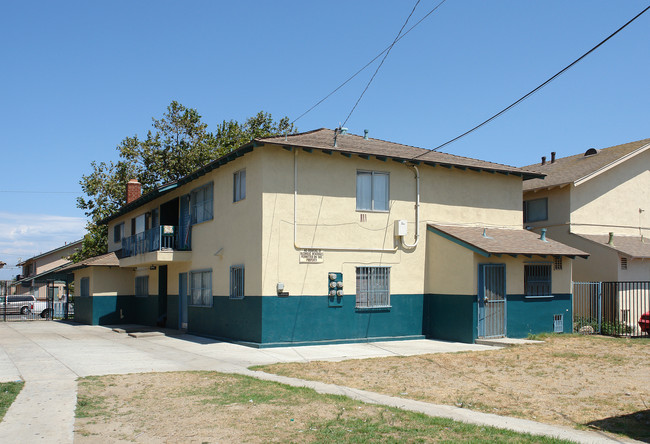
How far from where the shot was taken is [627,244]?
80.8 ft

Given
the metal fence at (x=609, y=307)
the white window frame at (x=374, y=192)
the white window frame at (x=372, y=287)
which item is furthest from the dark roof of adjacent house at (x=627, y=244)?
the white window frame at (x=372, y=287)

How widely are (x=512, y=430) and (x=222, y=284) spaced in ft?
44.5

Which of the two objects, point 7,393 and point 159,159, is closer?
point 7,393

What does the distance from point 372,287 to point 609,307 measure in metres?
9.55

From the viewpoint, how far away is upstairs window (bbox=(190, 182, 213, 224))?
21953 millimetres

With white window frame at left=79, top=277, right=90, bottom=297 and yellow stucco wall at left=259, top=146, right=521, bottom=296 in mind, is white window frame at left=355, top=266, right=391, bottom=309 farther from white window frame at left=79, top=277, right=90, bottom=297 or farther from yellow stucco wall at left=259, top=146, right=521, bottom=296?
white window frame at left=79, top=277, right=90, bottom=297

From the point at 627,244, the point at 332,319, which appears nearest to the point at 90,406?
the point at 332,319

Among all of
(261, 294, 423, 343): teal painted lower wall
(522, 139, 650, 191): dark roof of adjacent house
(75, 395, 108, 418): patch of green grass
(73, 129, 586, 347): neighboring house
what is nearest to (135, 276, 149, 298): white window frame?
(73, 129, 586, 347): neighboring house

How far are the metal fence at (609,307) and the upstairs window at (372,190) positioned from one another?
307 inches

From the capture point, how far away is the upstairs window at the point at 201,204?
72.0ft

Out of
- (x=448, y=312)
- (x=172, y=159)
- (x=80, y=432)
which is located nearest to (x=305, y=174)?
(x=448, y=312)

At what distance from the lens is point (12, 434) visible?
307 inches

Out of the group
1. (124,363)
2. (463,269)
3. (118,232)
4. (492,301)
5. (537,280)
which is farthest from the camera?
(118,232)

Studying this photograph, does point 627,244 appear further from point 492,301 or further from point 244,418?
point 244,418
